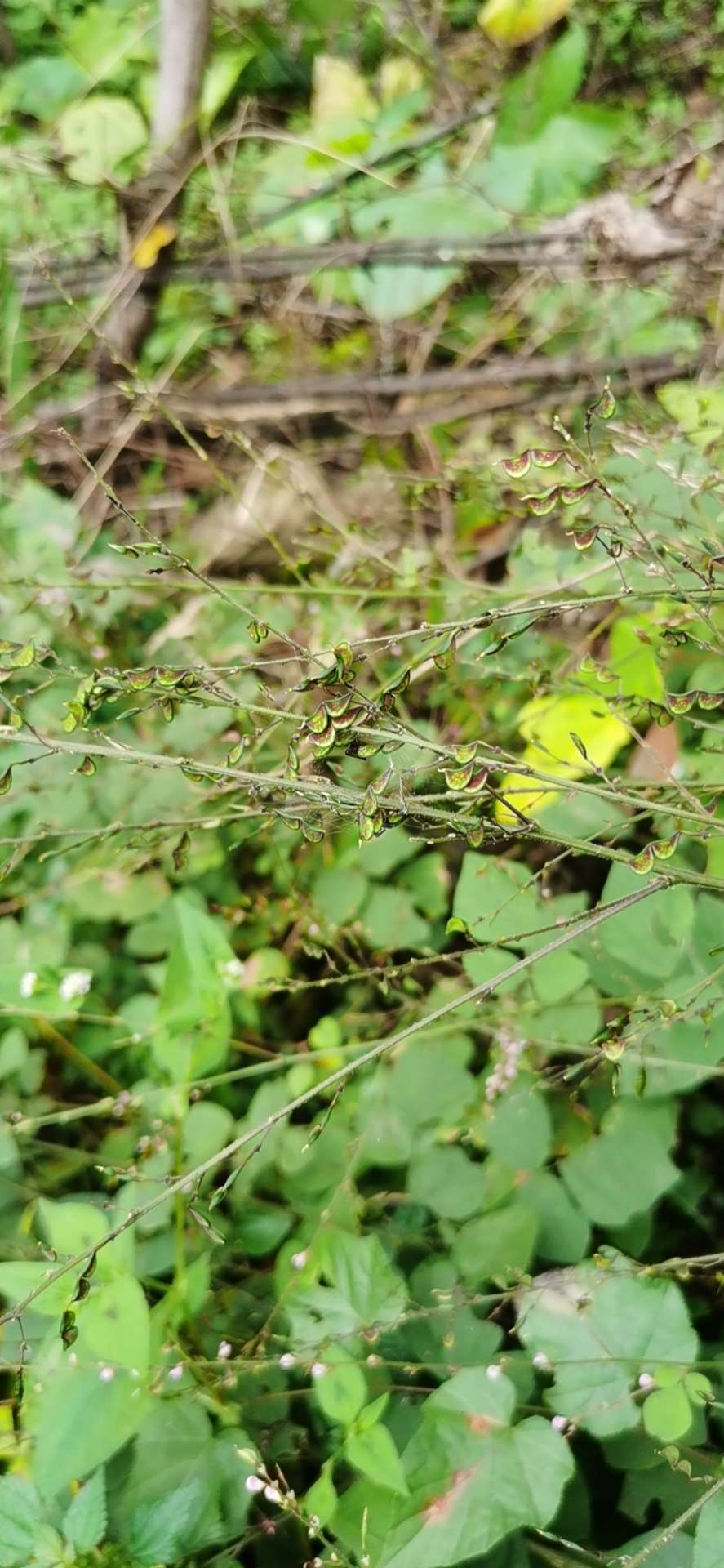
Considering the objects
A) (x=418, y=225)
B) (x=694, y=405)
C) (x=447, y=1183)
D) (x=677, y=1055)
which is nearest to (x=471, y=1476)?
(x=447, y=1183)

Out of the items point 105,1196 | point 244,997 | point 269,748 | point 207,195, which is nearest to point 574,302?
point 207,195

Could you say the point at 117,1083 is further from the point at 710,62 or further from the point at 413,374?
the point at 710,62

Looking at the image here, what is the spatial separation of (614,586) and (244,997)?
75 centimetres

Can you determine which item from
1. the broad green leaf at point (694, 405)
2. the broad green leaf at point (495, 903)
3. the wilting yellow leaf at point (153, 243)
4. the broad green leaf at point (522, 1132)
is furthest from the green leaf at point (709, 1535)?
the wilting yellow leaf at point (153, 243)

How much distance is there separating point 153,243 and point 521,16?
2.69 ft

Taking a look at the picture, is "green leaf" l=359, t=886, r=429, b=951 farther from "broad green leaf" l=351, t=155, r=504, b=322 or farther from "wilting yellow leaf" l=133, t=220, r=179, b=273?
"wilting yellow leaf" l=133, t=220, r=179, b=273

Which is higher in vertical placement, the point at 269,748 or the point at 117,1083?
the point at 269,748

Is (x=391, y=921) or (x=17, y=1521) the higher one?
(x=391, y=921)

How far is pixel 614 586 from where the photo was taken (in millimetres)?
1295

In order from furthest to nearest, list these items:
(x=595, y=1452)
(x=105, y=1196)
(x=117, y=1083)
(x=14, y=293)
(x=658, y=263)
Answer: (x=14, y=293), (x=658, y=263), (x=117, y=1083), (x=105, y=1196), (x=595, y=1452)

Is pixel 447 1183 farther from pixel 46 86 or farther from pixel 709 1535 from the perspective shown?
pixel 46 86

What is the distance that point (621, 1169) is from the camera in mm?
1012

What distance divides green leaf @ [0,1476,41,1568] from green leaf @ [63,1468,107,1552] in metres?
0.03

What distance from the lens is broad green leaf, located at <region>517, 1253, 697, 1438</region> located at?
84cm
